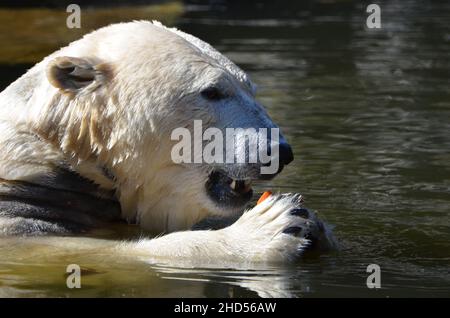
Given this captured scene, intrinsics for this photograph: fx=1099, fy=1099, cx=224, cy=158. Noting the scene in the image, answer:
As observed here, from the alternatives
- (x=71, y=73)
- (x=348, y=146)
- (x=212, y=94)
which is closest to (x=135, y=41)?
(x=71, y=73)

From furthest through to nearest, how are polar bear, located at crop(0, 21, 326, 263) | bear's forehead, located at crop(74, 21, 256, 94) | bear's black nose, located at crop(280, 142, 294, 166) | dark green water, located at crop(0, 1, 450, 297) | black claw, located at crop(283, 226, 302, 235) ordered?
bear's forehead, located at crop(74, 21, 256, 94) < polar bear, located at crop(0, 21, 326, 263) < bear's black nose, located at crop(280, 142, 294, 166) < black claw, located at crop(283, 226, 302, 235) < dark green water, located at crop(0, 1, 450, 297)

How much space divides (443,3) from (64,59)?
38.6ft

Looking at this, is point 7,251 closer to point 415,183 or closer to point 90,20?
point 415,183

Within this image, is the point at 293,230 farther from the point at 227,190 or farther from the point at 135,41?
the point at 135,41

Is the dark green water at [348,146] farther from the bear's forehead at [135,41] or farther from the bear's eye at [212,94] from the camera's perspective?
the bear's forehead at [135,41]

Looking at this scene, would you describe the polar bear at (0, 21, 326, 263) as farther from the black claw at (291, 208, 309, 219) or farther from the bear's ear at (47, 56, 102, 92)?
the black claw at (291, 208, 309, 219)

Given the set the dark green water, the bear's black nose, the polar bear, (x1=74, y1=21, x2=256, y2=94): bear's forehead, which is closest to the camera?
the dark green water

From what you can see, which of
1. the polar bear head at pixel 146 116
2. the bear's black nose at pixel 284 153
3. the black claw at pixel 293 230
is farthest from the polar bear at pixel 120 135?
the black claw at pixel 293 230

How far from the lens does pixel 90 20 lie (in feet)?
44.7

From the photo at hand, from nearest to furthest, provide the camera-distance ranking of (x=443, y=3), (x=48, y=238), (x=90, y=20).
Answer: (x=48, y=238) < (x=90, y=20) < (x=443, y=3)

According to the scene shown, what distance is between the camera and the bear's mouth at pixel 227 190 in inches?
193

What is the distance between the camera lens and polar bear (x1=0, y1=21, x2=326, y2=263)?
487 centimetres

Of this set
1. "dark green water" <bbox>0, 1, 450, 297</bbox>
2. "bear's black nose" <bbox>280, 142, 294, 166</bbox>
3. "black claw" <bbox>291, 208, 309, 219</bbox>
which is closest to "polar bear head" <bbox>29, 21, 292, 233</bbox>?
"bear's black nose" <bbox>280, 142, 294, 166</bbox>
